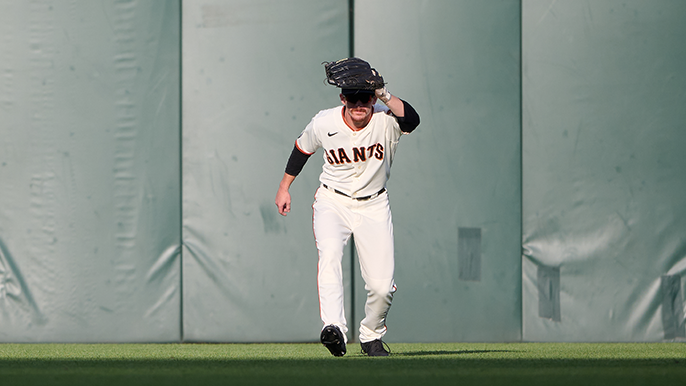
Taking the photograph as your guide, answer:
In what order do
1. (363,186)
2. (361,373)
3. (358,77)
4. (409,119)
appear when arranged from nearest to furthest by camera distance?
(361,373), (358,77), (409,119), (363,186)

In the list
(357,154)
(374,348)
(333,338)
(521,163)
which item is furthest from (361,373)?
(521,163)

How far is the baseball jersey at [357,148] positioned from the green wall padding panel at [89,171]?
2.51 metres

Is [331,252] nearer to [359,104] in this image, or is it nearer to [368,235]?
[368,235]

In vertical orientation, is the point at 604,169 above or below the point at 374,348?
above

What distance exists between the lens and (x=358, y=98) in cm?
461

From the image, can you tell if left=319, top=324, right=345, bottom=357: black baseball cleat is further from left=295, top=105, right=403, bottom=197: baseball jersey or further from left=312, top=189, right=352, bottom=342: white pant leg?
left=295, top=105, right=403, bottom=197: baseball jersey

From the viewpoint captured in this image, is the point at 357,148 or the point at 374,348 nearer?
the point at 357,148

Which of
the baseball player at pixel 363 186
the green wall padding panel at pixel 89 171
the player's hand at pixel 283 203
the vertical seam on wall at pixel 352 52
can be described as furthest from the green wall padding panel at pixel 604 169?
the green wall padding panel at pixel 89 171

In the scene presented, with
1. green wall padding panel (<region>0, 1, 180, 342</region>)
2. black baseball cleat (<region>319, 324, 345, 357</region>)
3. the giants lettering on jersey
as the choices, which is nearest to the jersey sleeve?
the giants lettering on jersey

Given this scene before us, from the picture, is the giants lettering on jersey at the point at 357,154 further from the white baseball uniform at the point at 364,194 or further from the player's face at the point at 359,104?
the player's face at the point at 359,104

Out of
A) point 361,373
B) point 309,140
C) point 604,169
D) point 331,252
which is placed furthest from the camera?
point 604,169

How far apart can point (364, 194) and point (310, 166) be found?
2.14 m

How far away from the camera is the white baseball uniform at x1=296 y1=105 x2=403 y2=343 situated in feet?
15.7

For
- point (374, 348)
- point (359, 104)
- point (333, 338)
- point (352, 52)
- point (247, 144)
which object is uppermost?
point (352, 52)
